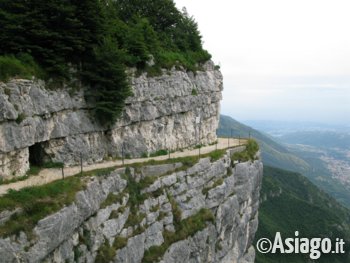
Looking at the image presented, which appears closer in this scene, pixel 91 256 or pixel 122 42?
pixel 91 256

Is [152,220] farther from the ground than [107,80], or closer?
closer

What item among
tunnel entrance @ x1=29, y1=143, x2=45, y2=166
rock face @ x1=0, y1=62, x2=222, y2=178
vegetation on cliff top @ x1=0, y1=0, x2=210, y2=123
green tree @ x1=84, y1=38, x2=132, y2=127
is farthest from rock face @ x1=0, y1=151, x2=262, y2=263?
vegetation on cliff top @ x1=0, y1=0, x2=210, y2=123

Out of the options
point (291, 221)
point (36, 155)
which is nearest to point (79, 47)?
point (36, 155)

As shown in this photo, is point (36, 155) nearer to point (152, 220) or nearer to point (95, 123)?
point (95, 123)

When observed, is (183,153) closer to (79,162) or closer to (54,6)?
(79,162)

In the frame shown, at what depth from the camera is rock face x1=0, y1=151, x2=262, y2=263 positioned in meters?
22.9

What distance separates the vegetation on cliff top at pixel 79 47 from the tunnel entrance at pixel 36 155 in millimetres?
4793

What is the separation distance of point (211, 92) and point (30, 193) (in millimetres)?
29081

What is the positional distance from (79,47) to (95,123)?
5911 millimetres

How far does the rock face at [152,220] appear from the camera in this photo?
901 inches

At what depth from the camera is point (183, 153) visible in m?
40.1

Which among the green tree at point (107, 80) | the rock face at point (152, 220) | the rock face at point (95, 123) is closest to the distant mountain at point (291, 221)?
the rock face at point (152, 220)

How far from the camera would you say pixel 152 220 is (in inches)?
1211

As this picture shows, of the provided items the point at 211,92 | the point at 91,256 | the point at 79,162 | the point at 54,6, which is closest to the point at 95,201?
the point at 91,256
